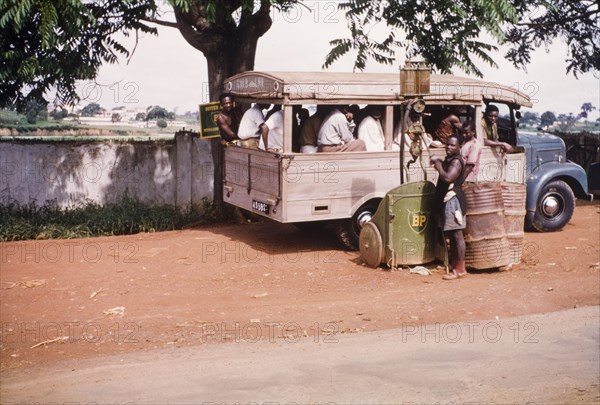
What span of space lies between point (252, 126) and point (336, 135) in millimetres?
1467

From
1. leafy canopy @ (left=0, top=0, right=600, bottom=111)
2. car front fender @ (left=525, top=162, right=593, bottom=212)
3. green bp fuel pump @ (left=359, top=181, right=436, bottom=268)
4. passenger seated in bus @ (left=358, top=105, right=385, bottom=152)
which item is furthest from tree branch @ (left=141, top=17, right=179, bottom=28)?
car front fender @ (left=525, top=162, right=593, bottom=212)

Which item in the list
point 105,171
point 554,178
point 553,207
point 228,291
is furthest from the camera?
point 105,171

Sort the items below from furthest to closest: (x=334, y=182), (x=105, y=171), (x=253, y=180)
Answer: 1. (x=105, y=171)
2. (x=253, y=180)
3. (x=334, y=182)

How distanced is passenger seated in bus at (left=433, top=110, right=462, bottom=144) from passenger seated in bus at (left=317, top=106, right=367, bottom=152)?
5.27ft

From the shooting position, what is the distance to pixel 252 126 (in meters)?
11.5

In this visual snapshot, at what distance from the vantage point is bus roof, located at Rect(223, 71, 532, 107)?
33.8 ft

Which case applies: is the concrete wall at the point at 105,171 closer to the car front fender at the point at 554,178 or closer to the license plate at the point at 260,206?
the license plate at the point at 260,206

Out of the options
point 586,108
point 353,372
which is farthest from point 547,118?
point 353,372

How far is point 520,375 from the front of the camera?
21.6ft

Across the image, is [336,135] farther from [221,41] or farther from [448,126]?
[221,41]

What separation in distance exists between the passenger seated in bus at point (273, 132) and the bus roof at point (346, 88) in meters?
0.37

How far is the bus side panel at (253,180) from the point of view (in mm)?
10555

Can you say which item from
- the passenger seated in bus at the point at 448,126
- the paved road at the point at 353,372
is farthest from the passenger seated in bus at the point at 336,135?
the paved road at the point at 353,372

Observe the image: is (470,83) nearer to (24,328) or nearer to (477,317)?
(477,317)
